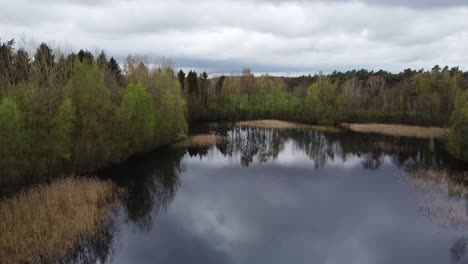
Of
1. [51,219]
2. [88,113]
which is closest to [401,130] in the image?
[88,113]

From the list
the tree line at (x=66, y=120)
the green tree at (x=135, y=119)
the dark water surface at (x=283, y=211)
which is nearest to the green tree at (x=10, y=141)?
the tree line at (x=66, y=120)

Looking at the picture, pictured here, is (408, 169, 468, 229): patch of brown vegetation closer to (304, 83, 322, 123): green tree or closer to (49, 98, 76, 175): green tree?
(49, 98, 76, 175): green tree

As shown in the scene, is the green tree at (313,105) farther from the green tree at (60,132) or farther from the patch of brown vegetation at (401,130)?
the green tree at (60,132)

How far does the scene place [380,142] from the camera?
2060 inches

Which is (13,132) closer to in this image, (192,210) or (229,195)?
(192,210)

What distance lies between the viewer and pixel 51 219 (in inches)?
749

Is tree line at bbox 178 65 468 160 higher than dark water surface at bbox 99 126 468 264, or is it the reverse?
tree line at bbox 178 65 468 160

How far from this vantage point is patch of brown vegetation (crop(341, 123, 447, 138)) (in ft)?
199

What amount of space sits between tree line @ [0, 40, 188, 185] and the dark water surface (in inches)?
119

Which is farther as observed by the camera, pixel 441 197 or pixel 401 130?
pixel 401 130

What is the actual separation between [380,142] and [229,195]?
32.7 m

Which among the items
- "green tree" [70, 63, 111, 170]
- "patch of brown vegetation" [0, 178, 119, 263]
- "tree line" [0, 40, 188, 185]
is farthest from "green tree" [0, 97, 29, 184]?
"green tree" [70, 63, 111, 170]

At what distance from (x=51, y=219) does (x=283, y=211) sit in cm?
1347

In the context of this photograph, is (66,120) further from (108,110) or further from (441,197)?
(441,197)
